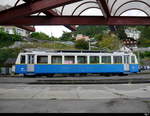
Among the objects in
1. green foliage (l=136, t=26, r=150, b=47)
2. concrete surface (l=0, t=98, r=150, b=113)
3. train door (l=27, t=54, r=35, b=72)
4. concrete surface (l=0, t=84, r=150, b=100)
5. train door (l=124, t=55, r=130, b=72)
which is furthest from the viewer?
train door (l=124, t=55, r=130, b=72)

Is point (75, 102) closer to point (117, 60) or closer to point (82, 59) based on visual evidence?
point (82, 59)

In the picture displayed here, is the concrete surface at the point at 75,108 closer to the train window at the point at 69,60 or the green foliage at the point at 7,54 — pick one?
the train window at the point at 69,60

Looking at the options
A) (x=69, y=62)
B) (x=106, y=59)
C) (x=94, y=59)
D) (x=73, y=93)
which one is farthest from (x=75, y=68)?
(x=73, y=93)

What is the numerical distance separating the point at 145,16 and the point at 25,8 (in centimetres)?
429

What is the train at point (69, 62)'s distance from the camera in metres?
25.7

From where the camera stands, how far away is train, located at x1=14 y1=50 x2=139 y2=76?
84.3 ft

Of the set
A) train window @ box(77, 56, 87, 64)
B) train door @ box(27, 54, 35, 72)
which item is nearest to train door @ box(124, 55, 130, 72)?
train window @ box(77, 56, 87, 64)

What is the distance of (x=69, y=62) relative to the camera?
26141 mm

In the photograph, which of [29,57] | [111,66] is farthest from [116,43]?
[29,57]

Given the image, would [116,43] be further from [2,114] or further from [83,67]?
[2,114]

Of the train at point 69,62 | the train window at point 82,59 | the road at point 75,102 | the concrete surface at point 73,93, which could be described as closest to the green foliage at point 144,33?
the concrete surface at point 73,93

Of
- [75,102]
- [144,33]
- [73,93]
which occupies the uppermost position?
[144,33]

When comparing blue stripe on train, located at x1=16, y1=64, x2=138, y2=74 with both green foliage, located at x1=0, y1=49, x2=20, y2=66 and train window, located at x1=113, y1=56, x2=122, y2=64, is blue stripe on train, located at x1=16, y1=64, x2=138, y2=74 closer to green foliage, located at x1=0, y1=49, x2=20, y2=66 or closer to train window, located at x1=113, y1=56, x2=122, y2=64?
train window, located at x1=113, y1=56, x2=122, y2=64

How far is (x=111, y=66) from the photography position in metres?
26.8
